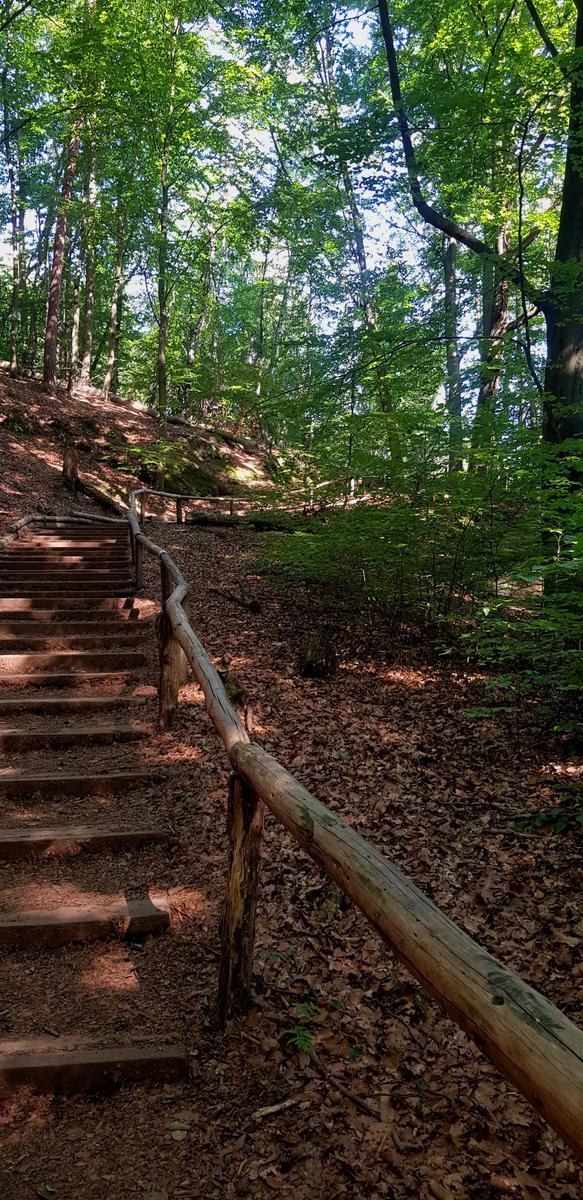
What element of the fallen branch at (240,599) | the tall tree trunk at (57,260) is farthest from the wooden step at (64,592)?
the tall tree trunk at (57,260)

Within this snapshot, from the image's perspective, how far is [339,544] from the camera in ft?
25.9

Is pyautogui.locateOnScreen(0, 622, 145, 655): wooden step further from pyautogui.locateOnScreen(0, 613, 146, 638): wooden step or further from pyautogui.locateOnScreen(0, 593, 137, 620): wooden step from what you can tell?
pyautogui.locateOnScreen(0, 593, 137, 620): wooden step

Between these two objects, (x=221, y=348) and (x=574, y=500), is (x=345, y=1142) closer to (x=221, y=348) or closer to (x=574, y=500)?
(x=574, y=500)

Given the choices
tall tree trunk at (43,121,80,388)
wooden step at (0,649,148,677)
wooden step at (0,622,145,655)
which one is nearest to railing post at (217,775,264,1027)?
wooden step at (0,649,148,677)

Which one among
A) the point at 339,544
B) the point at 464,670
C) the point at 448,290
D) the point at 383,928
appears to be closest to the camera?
the point at 383,928

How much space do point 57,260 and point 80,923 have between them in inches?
807

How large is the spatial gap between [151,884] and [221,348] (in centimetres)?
2880

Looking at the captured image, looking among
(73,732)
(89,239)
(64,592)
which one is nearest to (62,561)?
(64,592)

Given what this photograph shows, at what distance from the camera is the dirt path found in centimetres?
227

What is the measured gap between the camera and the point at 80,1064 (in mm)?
2494

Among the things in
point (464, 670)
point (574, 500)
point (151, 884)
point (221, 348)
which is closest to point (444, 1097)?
point (151, 884)

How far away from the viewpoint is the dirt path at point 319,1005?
2270mm

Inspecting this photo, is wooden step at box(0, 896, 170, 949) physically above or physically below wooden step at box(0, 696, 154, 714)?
below

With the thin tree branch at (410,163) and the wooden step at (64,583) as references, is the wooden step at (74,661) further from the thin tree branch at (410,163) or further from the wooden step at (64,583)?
the thin tree branch at (410,163)
